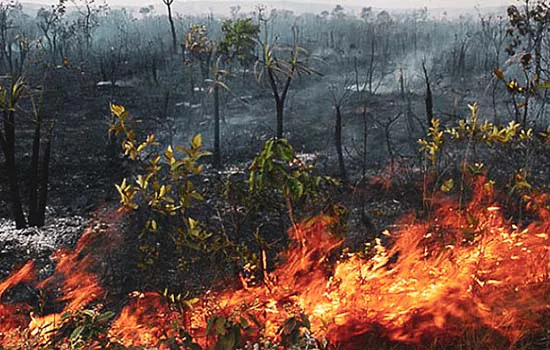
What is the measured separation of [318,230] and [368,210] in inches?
98.4

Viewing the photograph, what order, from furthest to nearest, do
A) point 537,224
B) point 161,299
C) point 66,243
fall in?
point 66,243 < point 537,224 < point 161,299

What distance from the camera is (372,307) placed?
3213 mm

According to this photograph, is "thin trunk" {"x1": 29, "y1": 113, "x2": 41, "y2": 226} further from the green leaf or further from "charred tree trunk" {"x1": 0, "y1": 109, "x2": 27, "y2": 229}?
the green leaf

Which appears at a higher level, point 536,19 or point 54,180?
point 536,19

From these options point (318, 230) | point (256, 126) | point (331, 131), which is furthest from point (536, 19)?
point (318, 230)

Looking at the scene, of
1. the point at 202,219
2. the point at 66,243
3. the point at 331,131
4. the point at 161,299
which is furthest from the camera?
the point at 331,131

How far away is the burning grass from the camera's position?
108 inches

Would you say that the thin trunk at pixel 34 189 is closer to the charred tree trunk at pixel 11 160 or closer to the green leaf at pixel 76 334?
the charred tree trunk at pixel 11 160

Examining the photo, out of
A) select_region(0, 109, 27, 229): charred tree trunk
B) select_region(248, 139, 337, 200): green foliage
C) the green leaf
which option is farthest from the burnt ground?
the green leaf

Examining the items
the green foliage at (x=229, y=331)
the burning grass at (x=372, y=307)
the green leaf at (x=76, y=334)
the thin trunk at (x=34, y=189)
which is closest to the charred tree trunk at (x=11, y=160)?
the thin trunk at (x=34, y=189)

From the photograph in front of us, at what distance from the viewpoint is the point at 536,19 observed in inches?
322

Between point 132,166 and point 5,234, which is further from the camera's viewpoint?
point 132,166

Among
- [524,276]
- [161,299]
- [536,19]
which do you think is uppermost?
[536,19]

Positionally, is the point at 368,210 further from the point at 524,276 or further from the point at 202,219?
the point at 524,276
